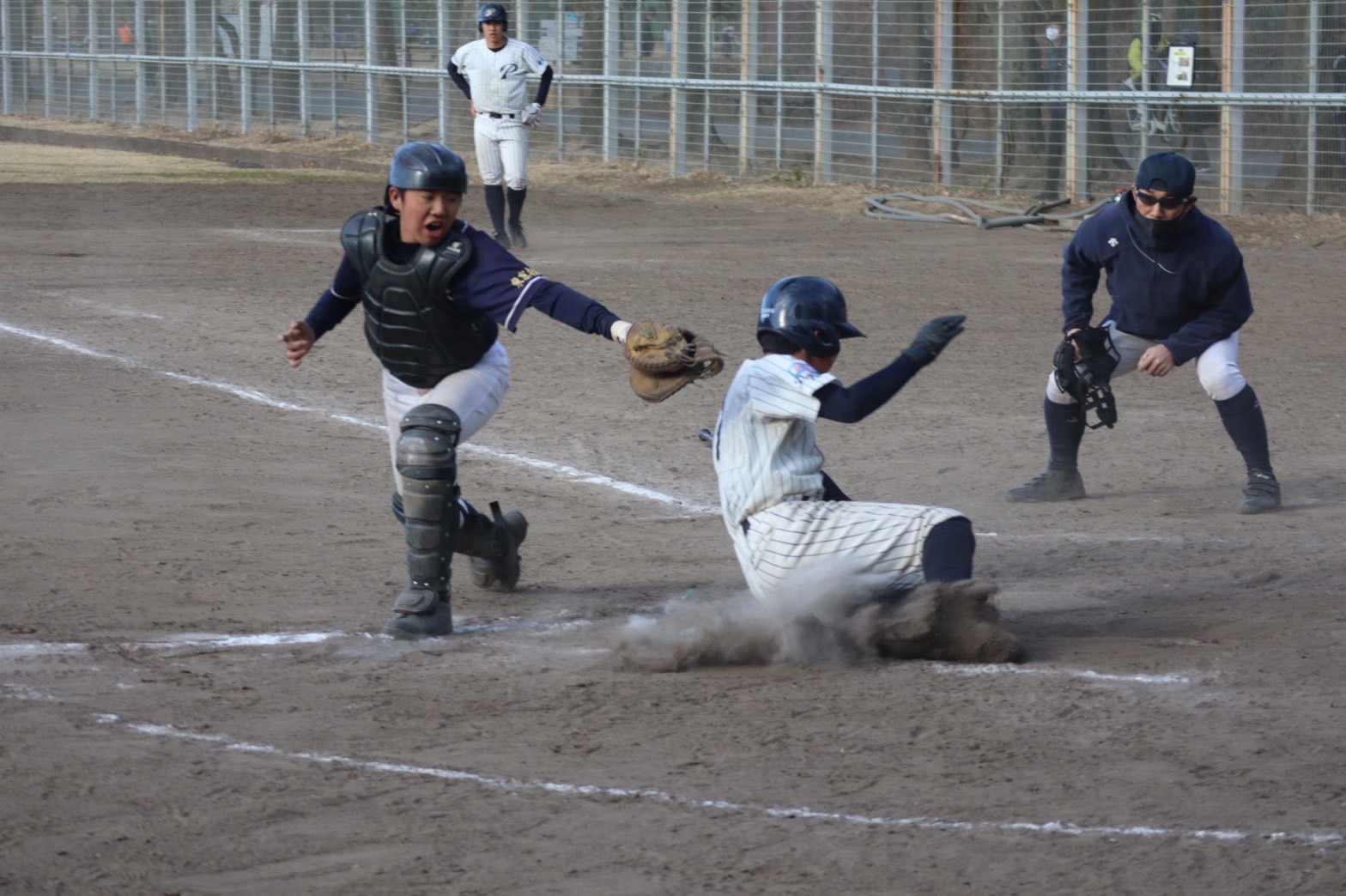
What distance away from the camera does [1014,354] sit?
36.9ft

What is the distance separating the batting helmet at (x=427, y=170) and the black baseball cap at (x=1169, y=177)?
304 centimetres

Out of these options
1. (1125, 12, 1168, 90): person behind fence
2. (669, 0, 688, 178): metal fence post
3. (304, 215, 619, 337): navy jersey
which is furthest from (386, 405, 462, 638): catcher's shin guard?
(669, 0, 688, 178): metal fence post

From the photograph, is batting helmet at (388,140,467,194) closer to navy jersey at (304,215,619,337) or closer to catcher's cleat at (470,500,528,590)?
navy jersey at (304,215,619,337)

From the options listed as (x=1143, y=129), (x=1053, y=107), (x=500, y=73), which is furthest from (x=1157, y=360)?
(x=1053, y=107)

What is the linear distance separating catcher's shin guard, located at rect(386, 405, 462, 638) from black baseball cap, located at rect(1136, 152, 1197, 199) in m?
3.28

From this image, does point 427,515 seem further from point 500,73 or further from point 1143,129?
point 1143,129

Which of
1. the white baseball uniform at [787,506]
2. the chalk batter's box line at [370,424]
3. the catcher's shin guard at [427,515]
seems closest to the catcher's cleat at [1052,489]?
the chalk batter's box line at [370,424]

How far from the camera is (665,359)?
5219 millimetres

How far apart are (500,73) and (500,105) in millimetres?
305

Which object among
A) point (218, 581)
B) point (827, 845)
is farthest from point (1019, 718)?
point (218, 581)

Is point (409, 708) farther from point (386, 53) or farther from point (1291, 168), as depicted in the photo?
point (386, 53)

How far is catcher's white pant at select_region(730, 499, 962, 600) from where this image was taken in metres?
5.26

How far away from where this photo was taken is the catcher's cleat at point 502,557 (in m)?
6.11

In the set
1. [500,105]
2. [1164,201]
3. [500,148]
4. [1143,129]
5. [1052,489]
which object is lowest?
[1052,489]
